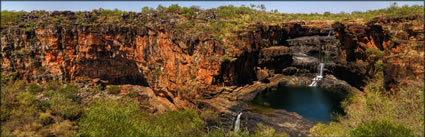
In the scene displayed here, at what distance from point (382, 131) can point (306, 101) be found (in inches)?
761

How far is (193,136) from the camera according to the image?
26.1 meters

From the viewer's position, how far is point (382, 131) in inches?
685

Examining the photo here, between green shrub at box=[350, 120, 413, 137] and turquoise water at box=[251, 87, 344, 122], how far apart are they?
11.8 metres

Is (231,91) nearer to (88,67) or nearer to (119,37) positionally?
(119,37)

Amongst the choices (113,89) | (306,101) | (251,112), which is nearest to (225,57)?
(251,112)

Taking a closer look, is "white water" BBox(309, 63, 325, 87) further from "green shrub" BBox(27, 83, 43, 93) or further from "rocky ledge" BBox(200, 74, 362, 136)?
"green shrub" BBox(27, 83, 43, 93)

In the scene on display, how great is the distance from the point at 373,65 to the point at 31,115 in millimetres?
48412

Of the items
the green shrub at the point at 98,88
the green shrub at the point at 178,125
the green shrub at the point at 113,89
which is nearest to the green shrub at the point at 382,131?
the green shrub at the point at 178,125

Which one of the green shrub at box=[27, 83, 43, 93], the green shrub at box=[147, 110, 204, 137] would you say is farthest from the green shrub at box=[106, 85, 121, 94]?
the green shrub at box=[147, 110, 204, 137]

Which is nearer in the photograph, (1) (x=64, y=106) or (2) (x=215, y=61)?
(2) (x=215, y=61)

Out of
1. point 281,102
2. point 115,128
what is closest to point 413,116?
point 281,102

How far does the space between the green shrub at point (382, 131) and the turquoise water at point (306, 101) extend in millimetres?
11833

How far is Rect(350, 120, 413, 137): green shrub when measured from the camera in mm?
16891

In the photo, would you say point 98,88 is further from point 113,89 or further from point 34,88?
point 34,88
